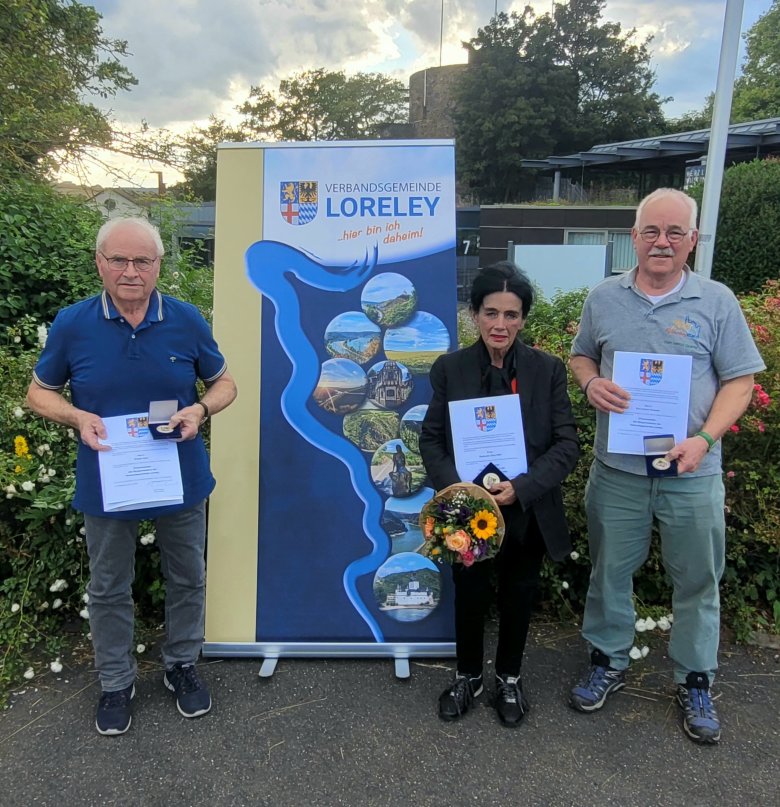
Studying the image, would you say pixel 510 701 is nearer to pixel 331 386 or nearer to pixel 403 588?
pixel 403 588

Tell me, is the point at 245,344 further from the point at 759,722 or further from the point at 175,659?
the point at 759,722

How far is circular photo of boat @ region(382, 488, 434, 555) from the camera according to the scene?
2963mm

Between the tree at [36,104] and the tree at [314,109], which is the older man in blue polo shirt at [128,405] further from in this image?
the tree at [314,109]

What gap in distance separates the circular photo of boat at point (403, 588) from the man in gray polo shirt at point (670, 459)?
0.77 metres

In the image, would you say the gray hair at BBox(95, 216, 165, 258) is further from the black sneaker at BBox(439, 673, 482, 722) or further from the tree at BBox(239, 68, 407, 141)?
the tree at BBox(239, 68, 407, 141)

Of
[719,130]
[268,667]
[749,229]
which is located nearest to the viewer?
[268,667]

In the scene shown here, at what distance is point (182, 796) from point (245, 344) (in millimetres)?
1849

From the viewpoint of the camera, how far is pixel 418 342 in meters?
2.96

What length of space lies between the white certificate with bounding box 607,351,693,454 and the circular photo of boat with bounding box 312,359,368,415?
1.18 meters

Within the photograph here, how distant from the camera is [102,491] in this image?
2.27 meters

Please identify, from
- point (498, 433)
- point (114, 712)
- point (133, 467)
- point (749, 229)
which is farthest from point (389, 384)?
point (749, 229)

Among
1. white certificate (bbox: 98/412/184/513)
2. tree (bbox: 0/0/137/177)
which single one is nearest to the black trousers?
white certificate (bbox: 98/412/184/513)

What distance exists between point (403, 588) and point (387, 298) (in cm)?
139

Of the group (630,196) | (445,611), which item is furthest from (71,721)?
(630,196)
